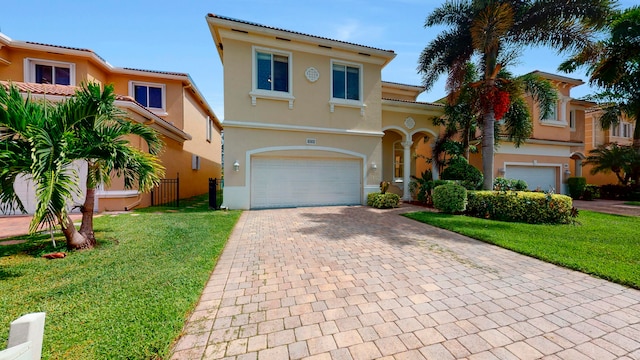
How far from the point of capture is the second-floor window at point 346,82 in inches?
464

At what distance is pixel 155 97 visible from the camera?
1395cm

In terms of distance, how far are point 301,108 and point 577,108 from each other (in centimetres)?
2225

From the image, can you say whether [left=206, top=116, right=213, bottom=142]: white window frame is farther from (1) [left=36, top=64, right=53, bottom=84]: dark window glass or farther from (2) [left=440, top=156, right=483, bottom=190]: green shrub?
(2) [left=440, top=156, right=483, bottom=190]: green shrub

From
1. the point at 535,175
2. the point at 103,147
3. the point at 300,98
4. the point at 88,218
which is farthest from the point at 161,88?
the point at 535,175

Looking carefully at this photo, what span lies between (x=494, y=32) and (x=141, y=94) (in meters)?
17.1

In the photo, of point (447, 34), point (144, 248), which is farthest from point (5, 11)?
point (447, 34)

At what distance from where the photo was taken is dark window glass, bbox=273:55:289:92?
35.7ft

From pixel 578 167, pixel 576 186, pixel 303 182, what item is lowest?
pixel 576 186

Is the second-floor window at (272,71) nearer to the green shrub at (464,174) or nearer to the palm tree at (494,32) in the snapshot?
the palm tree at (494,32)

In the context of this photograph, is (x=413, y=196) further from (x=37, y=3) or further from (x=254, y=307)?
(x=37, y=3)

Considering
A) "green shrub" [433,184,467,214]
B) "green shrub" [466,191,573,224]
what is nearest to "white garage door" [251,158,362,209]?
"green shrub" [433,184,467,214]

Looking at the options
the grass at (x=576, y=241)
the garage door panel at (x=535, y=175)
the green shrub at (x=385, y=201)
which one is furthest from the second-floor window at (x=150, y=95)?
the garage door panel at (x=535, y=175)

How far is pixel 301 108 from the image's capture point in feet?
36.6

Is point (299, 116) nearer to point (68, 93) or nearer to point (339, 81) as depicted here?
point (339, 81)
